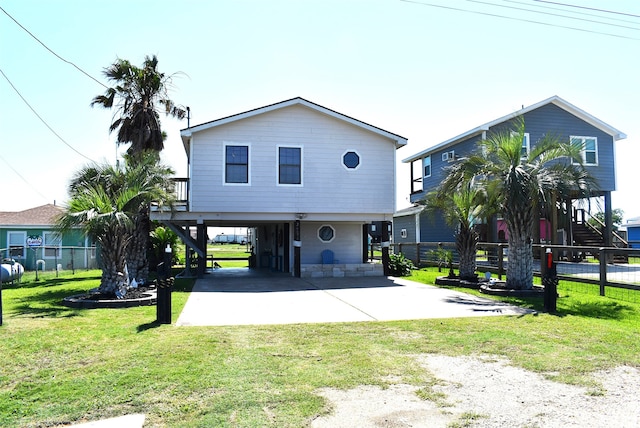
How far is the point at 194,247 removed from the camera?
1611 cm

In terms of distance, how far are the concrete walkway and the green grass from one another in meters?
0.76

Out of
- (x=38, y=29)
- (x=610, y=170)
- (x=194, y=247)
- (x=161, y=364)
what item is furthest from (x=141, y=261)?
(x=610, y=170)

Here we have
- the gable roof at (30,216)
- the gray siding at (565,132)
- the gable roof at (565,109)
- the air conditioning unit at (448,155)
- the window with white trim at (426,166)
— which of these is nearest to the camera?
the gable roof at (565,109)

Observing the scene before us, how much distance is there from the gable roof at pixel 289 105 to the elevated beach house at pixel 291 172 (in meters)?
0.03

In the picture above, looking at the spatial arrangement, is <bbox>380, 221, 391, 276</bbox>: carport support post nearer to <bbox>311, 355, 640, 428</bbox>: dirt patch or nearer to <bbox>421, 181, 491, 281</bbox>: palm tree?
<bbox>421, 181, 491, 281</bbox>: palm tree

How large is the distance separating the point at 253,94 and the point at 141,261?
8.11 metres

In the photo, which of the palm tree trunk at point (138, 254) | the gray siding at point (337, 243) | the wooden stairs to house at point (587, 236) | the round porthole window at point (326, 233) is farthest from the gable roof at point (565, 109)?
the palm tree trunk at point (138, 254)

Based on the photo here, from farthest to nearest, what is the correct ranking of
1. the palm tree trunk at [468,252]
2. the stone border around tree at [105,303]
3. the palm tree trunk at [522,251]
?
the palm tree trunk at [468,252] → the palm tree trunk at [522,251] → the stone border around tree at [105,303]

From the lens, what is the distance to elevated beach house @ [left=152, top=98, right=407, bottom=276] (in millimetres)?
15680

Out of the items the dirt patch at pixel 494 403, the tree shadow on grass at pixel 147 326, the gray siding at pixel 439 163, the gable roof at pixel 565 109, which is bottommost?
the dirt patch at pixel 494 403

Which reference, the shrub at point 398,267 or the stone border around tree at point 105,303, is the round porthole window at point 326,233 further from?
the stone border around tree at point 105,303

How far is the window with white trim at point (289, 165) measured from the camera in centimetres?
1616

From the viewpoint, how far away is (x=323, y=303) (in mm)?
10508

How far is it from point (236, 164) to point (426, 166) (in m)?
13.9
